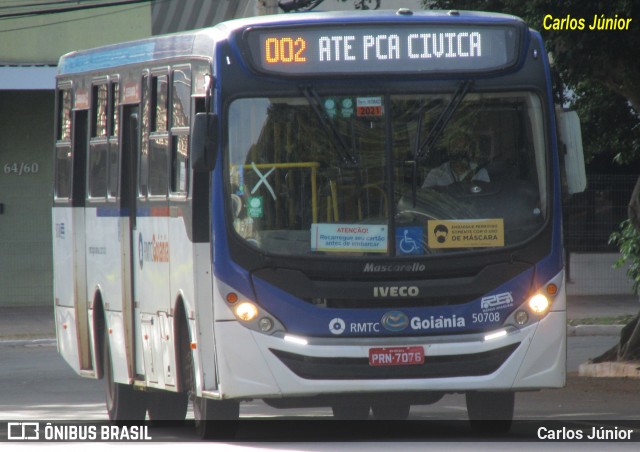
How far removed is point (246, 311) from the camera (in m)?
10.5

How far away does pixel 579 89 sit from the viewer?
61.4 feet

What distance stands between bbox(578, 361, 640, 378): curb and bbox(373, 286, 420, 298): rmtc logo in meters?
6.83

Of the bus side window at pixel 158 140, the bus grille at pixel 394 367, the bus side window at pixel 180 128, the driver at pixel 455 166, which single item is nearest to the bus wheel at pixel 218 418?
the bus grille at pixel 394 367

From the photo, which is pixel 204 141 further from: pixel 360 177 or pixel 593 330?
pixel 593 330

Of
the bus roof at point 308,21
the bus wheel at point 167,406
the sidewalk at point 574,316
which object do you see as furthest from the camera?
the sidewalk at point 574,316

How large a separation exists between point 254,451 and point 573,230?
2072 centimetres

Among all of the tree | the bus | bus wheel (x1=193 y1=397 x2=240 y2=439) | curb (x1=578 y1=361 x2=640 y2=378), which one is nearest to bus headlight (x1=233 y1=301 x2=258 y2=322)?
the bus

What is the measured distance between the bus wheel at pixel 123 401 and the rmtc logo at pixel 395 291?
3.49 meters

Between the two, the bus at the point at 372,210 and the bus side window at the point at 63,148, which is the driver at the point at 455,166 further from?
the bus side window at the point at 63,148

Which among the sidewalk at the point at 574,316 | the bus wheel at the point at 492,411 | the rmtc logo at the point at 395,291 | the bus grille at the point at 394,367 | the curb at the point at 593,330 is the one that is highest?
the rmtc logo at the point at 395,291

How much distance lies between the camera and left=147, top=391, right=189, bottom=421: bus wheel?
13445mm

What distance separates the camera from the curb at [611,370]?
16906 mm

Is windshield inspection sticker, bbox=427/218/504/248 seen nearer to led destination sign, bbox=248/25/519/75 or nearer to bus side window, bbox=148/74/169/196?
led destination sign, bbox=248/25/519/75

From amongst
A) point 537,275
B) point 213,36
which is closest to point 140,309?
point 213,36
